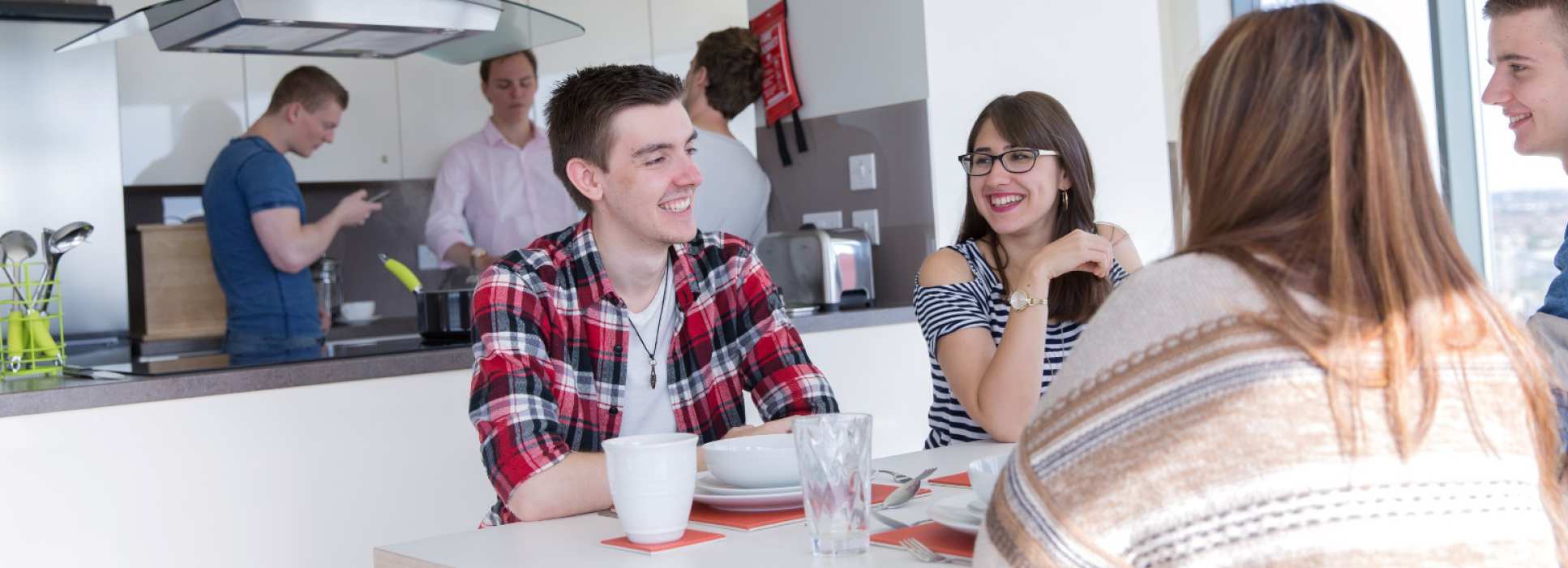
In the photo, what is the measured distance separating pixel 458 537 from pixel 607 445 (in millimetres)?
217

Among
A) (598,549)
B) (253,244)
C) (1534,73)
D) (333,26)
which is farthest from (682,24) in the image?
(598,549)

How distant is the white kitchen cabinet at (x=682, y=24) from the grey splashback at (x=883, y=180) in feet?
4.33

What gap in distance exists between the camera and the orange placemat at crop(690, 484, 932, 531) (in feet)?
4.10

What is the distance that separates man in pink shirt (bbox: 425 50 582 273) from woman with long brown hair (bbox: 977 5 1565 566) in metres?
3.37

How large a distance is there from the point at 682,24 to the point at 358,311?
154cm

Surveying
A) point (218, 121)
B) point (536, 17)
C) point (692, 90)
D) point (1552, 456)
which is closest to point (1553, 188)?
point (692, 90)

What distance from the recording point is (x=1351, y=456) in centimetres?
77

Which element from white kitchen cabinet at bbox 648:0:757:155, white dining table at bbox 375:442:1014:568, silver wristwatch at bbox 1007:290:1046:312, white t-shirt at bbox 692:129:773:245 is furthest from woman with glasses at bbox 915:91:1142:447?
white kitchen cabinet at bbox 648:0:757:155

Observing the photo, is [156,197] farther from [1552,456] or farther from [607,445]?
[1552,456]

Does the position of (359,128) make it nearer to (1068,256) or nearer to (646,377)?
(646,377)

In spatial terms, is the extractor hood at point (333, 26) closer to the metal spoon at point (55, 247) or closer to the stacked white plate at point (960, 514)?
the metal spoon at point (55, 247)

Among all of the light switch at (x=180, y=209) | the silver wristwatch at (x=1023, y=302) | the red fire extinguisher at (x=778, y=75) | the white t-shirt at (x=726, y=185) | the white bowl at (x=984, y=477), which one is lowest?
the white bowl at (x=984, y=477)

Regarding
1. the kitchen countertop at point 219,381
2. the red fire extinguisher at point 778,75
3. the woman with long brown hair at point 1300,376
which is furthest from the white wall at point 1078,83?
the woman with long brown hair at point 1300,376

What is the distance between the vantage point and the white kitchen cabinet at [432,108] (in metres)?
4.75
